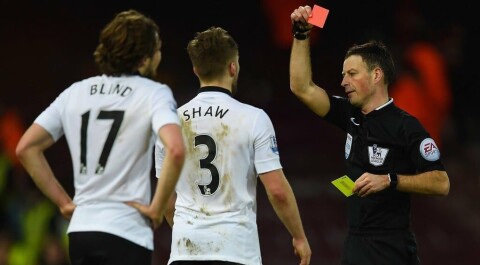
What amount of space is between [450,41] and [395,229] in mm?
4936

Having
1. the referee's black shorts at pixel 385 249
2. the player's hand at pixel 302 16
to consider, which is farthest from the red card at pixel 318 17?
the referee's black shorts at pixel 385 249

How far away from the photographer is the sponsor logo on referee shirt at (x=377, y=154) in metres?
4.48

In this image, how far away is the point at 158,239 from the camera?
904 cm

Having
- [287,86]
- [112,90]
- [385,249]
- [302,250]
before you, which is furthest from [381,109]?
[287,86]

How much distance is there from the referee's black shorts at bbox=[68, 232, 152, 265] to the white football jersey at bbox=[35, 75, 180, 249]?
21mm

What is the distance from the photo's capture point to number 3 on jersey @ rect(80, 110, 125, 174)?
3.54m

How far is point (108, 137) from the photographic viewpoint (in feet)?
11.6

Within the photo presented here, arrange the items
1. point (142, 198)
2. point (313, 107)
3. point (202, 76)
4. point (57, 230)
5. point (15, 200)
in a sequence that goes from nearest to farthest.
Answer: point (142, 198) < point (202, 76) < point (313, 107) < point (57, 230) < point (15, 200)

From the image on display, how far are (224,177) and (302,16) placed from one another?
91 centimetres

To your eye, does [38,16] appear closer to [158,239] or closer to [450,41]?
[158,239]

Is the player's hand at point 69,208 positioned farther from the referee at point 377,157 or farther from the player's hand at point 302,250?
the referee at point 377,157

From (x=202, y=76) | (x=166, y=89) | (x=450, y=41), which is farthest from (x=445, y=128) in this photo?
(x=166, y=89)

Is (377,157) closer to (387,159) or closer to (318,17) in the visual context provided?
(387,159)

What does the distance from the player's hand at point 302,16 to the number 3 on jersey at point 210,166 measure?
796mm
